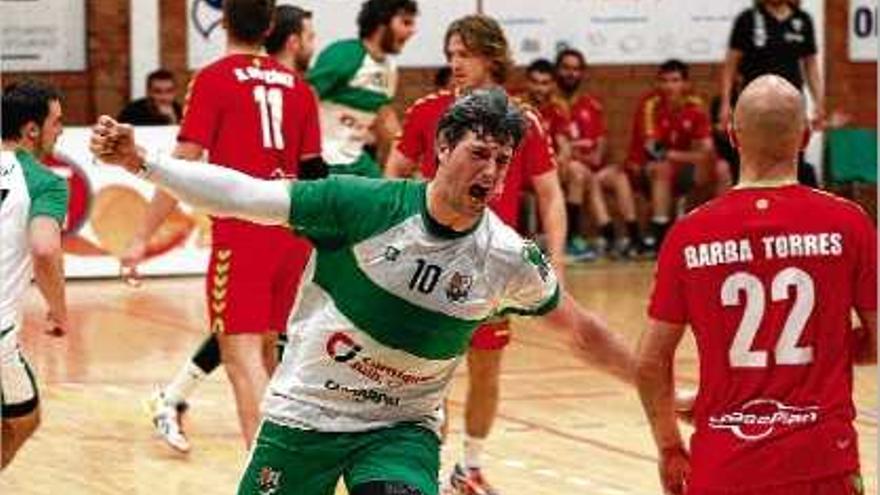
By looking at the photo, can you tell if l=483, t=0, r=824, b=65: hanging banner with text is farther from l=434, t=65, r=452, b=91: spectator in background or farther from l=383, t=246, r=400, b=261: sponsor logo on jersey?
l=383, t=246, r=400, b=261: sponsor logo on jersey

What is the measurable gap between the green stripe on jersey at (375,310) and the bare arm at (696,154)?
14.7 m

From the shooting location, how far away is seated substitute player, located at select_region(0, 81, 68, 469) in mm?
7797

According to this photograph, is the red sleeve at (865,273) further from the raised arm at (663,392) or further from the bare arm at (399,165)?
the bare arm at (399,165)

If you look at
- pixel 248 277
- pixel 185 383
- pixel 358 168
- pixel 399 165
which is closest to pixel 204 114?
pixel 248 277

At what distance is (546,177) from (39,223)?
2.54 metres

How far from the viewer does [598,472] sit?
33.0 feet

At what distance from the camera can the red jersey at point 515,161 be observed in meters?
9.42

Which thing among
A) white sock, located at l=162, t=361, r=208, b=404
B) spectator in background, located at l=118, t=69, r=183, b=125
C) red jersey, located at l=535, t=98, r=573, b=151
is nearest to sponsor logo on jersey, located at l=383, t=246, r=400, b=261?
white sock, located at l=162, t=361, r=208, b=404

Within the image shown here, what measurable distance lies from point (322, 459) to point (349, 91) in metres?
6.68

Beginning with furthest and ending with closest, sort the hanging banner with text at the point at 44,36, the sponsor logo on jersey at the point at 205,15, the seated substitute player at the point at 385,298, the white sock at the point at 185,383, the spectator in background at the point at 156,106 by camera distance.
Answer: the sponsor logo on jersey at the point at 205,15 < the hanging banner with text at the point at 44,36 < the spectator in background at the point at 156,106 < the white sock at the point at 185,383 < the seated substitute player at the point at 385,298

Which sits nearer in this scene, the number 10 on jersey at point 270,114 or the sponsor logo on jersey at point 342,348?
the sponsor logo on jersey at point 342,348

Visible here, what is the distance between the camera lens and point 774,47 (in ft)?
54.5

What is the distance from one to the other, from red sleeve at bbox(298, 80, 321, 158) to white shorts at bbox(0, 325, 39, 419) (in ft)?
5.94

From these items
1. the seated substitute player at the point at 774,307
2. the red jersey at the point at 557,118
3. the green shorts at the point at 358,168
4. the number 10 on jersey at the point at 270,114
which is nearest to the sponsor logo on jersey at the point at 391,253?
the seated substitute player at the point at 774,307
